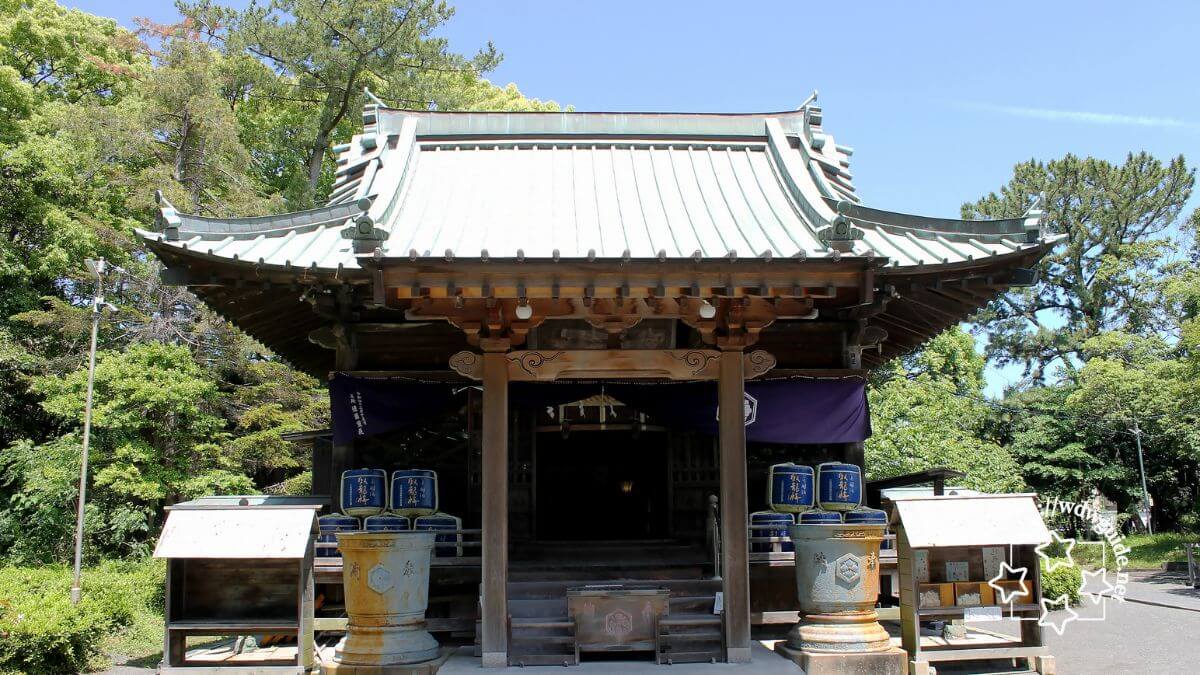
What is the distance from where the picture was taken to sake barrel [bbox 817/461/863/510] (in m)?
10.1

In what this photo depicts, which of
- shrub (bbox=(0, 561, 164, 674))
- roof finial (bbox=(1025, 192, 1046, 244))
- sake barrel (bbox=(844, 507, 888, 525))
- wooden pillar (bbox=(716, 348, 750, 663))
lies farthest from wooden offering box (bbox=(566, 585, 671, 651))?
shrub (bbox=(0, 561, 164, 674))

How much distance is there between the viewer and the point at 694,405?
34.5 feet

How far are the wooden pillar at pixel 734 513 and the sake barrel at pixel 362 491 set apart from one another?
12.7 ft

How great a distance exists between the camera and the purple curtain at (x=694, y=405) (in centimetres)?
1032

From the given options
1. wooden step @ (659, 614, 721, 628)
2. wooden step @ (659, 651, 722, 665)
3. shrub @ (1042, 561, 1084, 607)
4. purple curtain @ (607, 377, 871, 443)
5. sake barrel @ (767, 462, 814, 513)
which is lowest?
Answer: shrub @ (1042, 561, 1084, 607)

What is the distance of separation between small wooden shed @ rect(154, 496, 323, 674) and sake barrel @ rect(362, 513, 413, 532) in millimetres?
1162

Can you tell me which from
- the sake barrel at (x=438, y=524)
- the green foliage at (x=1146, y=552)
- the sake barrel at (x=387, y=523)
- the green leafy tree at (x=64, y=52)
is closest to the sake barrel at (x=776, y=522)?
the sake barrel at (x=438, y=524)

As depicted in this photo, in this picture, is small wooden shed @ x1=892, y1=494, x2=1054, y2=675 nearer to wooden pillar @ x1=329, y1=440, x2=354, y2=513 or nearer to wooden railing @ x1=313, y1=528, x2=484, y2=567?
wooden railing @ x1=313, y1=528, x2=484, y2=567

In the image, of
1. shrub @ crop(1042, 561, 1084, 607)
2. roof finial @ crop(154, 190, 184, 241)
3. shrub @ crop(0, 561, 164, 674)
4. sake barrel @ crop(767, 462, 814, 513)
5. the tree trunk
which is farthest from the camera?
the tree trunk

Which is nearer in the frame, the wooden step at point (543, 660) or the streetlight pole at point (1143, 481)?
the wooden step at point (543, 660)

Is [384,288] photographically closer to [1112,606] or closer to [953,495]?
[953,495]

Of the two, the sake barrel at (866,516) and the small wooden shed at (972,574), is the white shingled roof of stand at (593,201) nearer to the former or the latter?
the small wooden shed at (972,574)

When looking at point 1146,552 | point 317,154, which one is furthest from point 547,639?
point 1146,552

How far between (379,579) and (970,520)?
5.42 m
